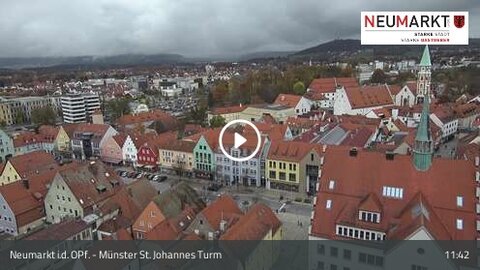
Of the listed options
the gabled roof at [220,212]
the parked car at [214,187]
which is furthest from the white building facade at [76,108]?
the gabled roof at [220,212]

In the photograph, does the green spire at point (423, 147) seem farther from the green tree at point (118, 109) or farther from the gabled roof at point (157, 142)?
the green tree at point (118, 109)

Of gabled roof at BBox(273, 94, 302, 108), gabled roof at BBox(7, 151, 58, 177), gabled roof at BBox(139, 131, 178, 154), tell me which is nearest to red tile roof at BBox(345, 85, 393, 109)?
gabled roof at BBox(273, 94, 302, 108)

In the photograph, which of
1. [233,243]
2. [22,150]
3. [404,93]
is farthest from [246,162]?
[404,93]

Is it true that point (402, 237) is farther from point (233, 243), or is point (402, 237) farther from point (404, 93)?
point (404, 93)

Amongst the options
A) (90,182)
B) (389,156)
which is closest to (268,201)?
(90,182)

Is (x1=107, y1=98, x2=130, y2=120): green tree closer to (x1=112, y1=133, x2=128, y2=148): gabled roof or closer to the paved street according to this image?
(x1=112, y1=133, x2=128, y2=148): gabled roof

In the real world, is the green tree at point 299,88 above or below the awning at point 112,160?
above

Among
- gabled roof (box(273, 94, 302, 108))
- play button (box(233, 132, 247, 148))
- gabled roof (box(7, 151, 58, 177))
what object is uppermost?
gabled roof (box(273, 94, 302, 108))
